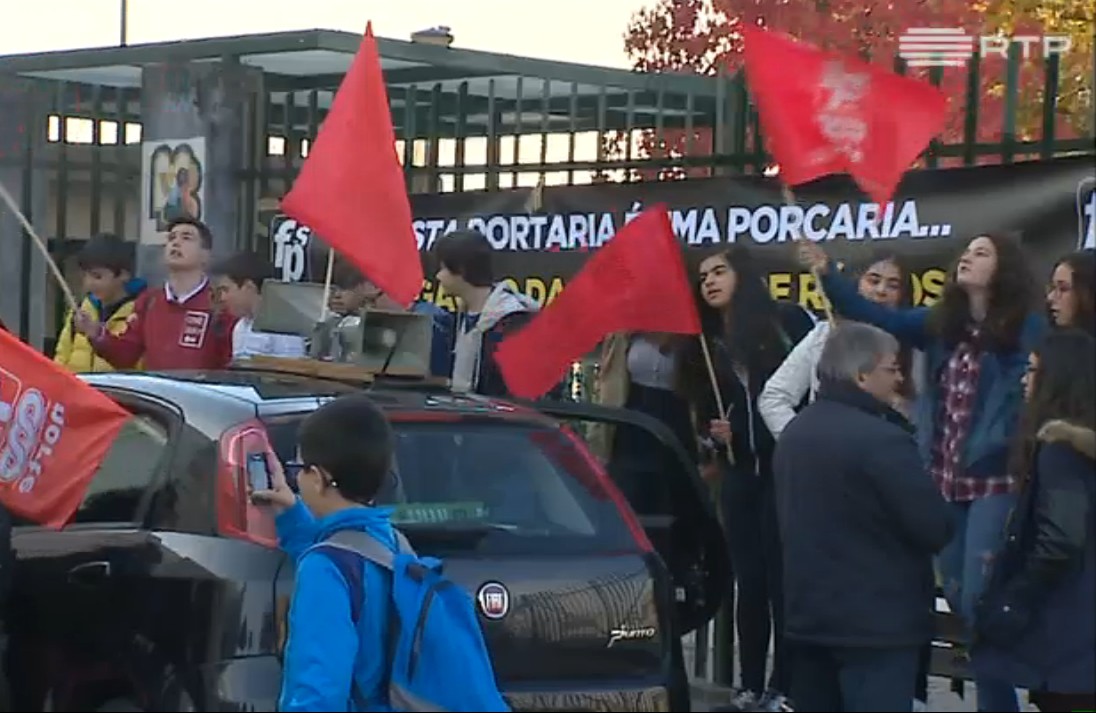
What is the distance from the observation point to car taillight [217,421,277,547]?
5.62 m

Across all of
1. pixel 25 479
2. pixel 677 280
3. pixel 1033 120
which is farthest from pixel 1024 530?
pixel 1033 120

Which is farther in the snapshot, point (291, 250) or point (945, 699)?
point (291, 250)

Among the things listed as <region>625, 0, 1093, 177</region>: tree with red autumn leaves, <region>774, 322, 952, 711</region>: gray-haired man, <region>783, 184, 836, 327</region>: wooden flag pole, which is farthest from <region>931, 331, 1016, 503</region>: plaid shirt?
<region>625, 0, 1093, 177</region>: tree with red autumn leaves

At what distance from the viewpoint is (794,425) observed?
20.6 feet

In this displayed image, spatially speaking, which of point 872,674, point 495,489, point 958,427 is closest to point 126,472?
point 495,489

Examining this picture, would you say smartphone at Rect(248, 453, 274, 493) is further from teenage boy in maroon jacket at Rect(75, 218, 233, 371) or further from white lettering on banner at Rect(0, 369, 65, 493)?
teenage boy in maroon jacket at Rect(75, 218, 233, 371)

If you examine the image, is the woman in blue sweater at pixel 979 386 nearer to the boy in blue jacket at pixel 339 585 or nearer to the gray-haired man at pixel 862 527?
the gray-haired man at pixel 862 527

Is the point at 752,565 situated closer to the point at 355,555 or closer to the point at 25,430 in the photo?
the point at 25,430

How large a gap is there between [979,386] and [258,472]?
9.60ft

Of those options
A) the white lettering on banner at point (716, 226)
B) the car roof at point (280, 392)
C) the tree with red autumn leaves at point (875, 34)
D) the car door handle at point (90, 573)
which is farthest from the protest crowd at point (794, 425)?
the tree with red autumn leaves at point (875, 34)

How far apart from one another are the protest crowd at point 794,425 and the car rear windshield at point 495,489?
1.35 feet

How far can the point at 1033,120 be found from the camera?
1413 cm

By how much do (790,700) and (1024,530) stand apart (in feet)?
3.05

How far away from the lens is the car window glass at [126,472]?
610 cm
